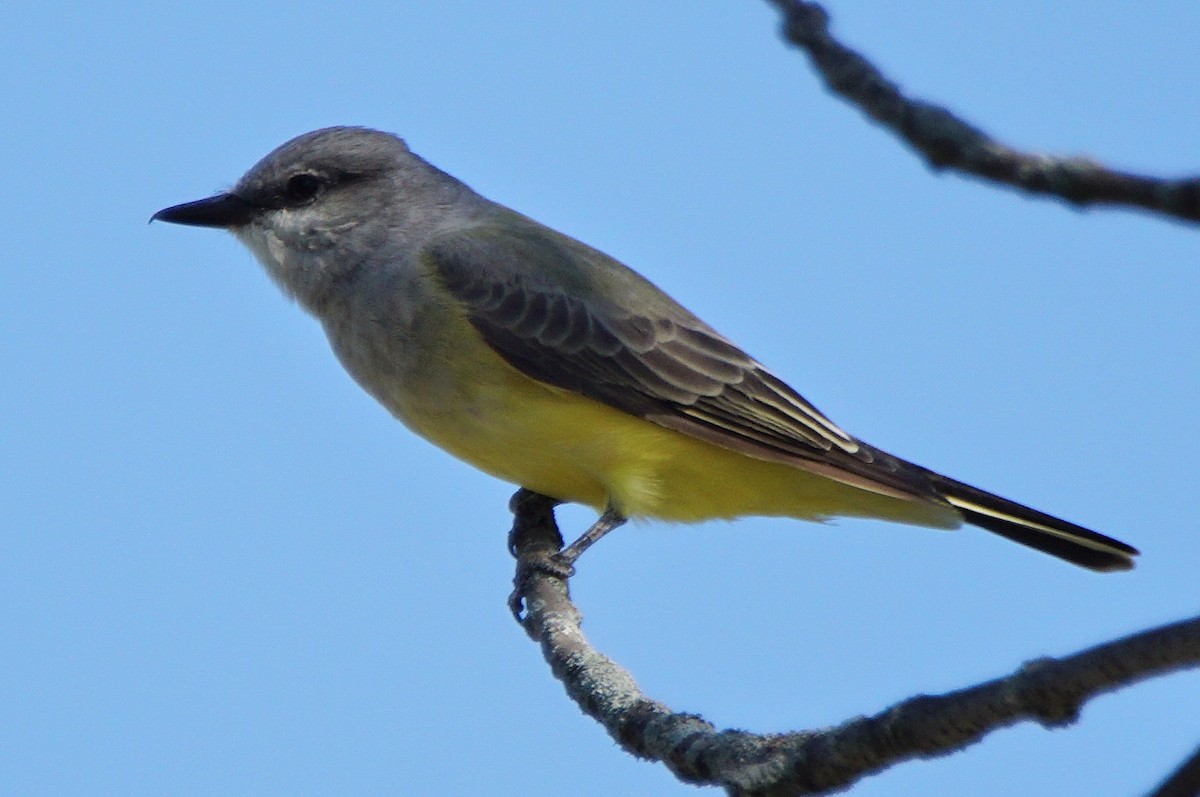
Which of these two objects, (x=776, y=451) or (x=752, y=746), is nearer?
(x=752, y=746)

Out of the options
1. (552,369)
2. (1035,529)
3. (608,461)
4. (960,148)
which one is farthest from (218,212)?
(960,148)

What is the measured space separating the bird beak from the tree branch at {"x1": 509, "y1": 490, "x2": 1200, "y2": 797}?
10.2 feet

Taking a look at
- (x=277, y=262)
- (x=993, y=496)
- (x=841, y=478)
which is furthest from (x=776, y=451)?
(x=277, y=262)

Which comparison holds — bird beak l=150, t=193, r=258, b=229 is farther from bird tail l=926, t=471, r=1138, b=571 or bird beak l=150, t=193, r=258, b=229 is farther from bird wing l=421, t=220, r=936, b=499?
bird tail l=926, t=471, r=1138, b=571

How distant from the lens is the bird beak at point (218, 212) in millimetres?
7488

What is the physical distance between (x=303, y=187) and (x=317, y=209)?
160 mm

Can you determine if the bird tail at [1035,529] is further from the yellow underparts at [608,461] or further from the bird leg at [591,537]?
the bird leg at [591,537]

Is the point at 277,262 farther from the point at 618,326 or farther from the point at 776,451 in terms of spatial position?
the point at 776,451

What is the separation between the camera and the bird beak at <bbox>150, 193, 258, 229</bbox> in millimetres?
7488

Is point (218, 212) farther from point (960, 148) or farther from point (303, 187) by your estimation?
point (960, 148)

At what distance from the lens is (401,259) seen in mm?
7223

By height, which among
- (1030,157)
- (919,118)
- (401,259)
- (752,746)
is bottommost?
(752,746)

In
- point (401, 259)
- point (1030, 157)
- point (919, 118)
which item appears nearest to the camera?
point (1030, 157)

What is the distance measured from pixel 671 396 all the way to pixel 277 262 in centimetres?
219
